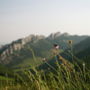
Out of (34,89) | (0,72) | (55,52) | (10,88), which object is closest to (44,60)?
(55,52)

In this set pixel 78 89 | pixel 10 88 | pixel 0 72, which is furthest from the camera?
pixel 0 72

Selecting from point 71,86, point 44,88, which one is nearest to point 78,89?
point 71,86

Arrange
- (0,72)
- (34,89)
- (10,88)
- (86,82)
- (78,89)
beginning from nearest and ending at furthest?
(78,89) < (86,82) < (34,89) < (10,88) < (0,72)

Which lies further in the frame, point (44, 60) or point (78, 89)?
point (44, 60)

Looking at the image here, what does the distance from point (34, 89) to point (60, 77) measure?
0.70 m

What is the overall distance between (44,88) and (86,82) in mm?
672

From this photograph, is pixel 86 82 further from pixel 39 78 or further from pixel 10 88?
pixel 10 88

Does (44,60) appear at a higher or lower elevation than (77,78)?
higher

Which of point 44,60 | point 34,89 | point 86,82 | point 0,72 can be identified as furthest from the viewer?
point 0,72

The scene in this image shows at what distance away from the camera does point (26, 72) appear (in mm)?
3146

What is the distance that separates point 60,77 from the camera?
10.00 ft

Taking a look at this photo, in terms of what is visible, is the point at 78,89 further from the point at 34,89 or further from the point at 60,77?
the point at 34,89

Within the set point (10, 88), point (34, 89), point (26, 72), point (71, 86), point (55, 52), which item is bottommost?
point (10, 88)

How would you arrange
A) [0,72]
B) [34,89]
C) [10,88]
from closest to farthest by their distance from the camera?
[34,89]
[10,88]
[0,72]
